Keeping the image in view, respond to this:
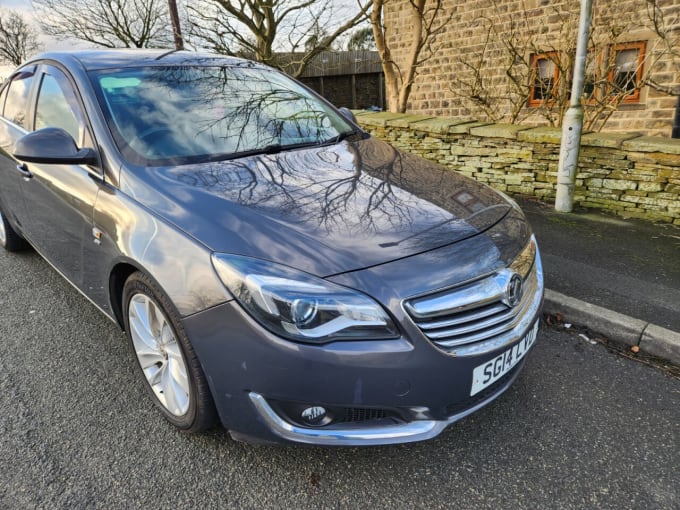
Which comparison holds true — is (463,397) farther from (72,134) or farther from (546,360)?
(72,134)

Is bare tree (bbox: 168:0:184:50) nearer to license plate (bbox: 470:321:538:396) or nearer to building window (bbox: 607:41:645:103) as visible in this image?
building window (bbox: 607:41:645:103)

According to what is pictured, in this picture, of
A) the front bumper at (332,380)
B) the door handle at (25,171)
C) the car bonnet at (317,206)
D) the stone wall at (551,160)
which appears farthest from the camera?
the stone wall at (551,160)

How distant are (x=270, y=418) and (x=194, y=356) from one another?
0.38 metres

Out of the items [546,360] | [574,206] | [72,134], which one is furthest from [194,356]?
[574,206]

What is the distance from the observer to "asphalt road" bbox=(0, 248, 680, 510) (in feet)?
6.18

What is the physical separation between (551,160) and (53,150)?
465 cm

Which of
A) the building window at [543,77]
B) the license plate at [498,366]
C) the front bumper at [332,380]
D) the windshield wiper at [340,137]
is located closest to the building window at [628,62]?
the building window at [543,77]

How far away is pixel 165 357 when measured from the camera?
217 centimetres

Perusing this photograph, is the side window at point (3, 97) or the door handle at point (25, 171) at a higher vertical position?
the side window at point (3, 97)

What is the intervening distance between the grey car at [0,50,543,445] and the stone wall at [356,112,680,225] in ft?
9.09

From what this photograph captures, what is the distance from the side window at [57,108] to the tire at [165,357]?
1010 millimetres

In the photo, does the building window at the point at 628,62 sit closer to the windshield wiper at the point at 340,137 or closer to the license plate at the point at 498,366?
the windshield wiper at the point at 340,137

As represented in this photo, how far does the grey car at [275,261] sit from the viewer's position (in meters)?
1.69

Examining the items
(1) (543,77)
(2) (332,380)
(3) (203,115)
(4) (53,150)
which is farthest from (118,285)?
(1) (543,77)
